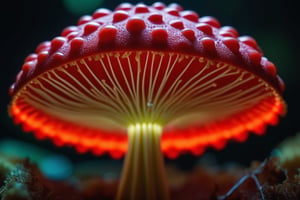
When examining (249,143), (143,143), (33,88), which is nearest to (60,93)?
(33,88)

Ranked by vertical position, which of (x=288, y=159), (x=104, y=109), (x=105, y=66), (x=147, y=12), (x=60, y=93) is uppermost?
(x=147, y=12)

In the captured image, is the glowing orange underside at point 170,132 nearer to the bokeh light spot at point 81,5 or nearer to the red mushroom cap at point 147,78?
the red mushroom cap at point 147,78

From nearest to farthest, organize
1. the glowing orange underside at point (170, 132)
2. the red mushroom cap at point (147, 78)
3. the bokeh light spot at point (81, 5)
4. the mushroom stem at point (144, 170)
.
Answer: the red mushroom cap at point (147, 78), the mushroom stem at point (144, 170), the glowing orange underside at point (170, 132), the bokeh light spot at point (81, 5)

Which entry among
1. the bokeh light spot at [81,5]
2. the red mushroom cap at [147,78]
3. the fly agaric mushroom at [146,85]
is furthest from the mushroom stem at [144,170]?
the bokeh light spot at [81,5]

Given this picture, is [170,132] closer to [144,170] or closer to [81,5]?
[144,170]

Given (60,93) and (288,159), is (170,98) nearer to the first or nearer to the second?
(60,93)

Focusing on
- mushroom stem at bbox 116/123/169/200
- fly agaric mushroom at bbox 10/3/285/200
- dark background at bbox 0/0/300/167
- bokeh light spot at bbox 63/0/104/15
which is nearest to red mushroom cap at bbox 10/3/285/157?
fly agaric mushroom at bbox 10/3/285/200

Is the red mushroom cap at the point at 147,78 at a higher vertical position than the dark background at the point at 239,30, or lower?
higher

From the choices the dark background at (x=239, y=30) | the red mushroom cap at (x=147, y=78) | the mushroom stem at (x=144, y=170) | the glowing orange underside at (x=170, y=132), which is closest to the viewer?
the red mushroom cap at (x=147, y=78)
